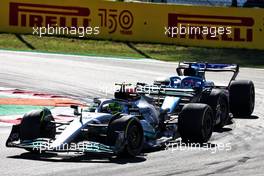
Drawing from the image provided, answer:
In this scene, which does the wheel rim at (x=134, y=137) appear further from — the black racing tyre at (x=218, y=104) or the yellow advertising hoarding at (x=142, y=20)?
the yellow advertising hoarding at (x=142, y=20)

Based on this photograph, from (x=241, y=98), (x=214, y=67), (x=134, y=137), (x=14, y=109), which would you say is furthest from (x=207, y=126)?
(x=14, y=109)

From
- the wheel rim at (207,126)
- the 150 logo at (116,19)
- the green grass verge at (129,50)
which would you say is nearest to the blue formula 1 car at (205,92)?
the wheel rim at (207,126)

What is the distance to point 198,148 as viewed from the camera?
12016 millimetres

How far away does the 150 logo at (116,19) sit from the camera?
1192 inches

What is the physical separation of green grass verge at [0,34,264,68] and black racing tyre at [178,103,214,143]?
15.9 metres

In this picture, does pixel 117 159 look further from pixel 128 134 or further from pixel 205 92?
pixel 205 92

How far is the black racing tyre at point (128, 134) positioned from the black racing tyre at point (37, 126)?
3.64 feet

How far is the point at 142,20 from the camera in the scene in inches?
1200

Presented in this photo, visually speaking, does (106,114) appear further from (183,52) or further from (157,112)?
(183,52)

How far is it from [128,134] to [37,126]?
1.40 meters

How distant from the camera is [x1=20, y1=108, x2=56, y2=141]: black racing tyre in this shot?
36.4 feet

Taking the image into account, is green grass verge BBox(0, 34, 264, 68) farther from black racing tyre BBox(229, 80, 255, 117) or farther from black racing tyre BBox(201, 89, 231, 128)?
black racing tyre BBox(201, 89, 231, 128)

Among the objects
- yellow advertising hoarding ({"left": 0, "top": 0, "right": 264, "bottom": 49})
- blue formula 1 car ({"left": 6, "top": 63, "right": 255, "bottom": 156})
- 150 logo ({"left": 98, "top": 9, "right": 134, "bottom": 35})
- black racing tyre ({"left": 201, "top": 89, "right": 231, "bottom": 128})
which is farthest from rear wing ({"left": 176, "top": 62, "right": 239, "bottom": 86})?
150 logo ({"left": 98, "top": 9, "right": 134, "bottom": 35})

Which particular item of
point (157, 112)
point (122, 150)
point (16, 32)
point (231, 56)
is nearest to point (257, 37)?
point (231, 56)
